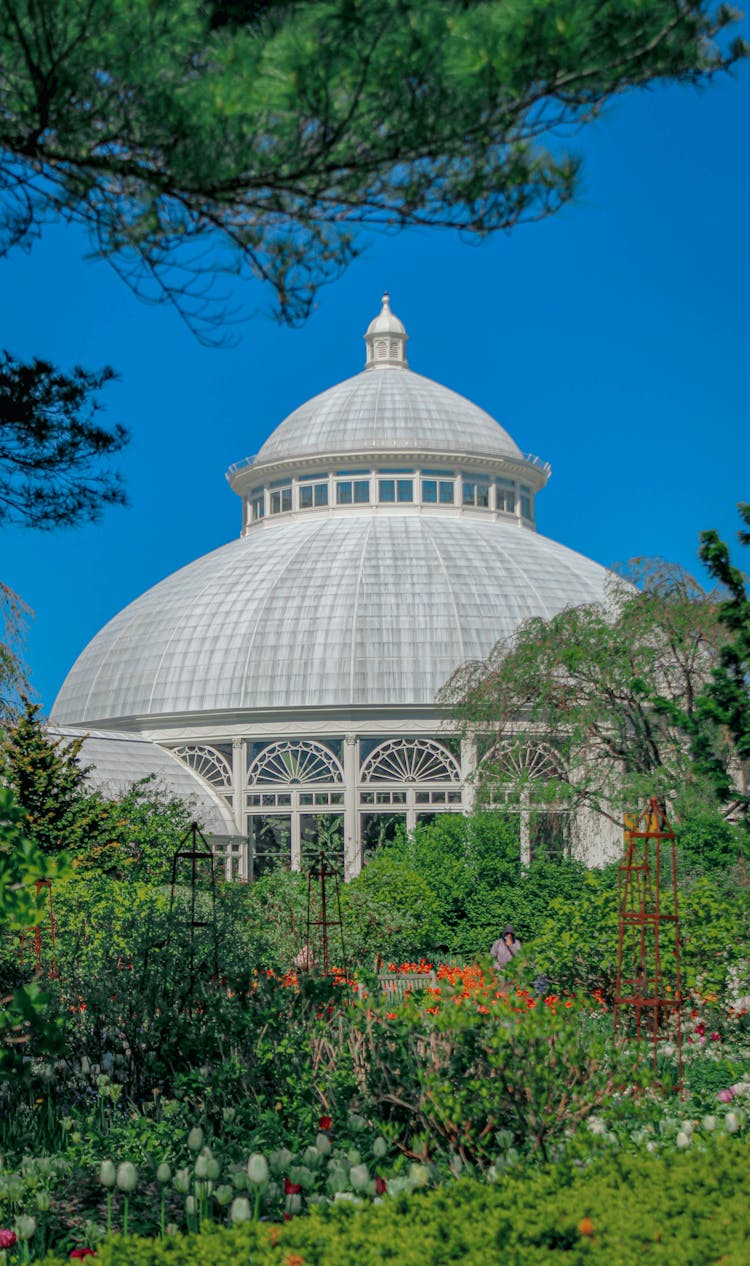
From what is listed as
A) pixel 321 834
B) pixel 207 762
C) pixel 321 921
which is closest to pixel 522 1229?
pixel 321 921

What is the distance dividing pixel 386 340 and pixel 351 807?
2135 cm

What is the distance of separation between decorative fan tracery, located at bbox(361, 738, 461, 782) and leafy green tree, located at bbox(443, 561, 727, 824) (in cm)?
983

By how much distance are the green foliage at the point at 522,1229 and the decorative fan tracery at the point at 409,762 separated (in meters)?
31.5

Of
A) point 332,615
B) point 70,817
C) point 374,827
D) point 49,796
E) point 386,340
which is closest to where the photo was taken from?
point 49,796

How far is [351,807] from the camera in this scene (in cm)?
3803

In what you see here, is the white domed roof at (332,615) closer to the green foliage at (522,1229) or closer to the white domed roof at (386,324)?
the white domed roof at (386,324)

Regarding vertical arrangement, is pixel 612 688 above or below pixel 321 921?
above

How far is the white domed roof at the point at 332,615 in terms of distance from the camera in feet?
128

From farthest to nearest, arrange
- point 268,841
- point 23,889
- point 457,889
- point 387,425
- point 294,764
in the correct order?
point 387,425 → point 268,841 → point 294,764 → point 457,889 → point 23,889

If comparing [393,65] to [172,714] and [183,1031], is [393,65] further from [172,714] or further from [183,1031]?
[172,714]

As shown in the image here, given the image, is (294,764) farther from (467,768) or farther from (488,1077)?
(488,1077)

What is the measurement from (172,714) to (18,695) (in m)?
27.1

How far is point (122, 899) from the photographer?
19875 mm

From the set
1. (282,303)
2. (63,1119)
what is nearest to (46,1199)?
(63,1119)
